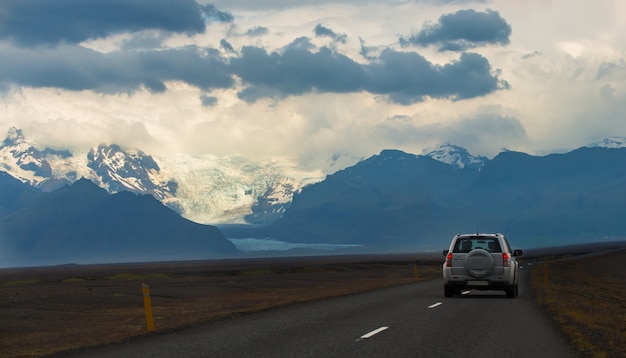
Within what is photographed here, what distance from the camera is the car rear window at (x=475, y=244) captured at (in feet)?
108

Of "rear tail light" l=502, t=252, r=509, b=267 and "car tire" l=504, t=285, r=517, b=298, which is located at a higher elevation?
"rear tail light" l=502, t=252, r=509, b=267

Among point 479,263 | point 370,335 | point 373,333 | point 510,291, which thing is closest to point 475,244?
point 479,263

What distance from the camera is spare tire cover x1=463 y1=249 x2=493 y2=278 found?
32375 mm

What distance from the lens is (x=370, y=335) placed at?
19938 mm

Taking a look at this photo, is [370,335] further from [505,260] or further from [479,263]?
[505,260]

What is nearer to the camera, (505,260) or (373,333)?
(373,333)

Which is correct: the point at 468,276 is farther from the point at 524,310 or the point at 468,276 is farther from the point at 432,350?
the point at 432,350

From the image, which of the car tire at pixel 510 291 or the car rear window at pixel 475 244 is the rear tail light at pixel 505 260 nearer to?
the car rear window at pixel 475 244

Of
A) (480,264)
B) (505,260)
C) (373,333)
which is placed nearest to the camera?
(373,333)

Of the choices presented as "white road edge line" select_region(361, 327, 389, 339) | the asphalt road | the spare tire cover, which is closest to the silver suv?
the spare tire cover

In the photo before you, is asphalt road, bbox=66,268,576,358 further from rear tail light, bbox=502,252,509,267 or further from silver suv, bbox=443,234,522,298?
rear tail light, bbox=502,252,509,267

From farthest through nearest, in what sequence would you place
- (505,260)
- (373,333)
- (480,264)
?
(505,260)
(480,264)
(373,333)

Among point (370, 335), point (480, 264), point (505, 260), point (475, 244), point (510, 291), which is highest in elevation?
point (475, 244)

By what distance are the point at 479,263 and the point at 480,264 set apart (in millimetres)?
54
